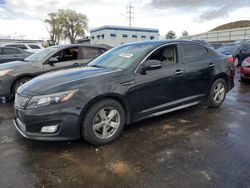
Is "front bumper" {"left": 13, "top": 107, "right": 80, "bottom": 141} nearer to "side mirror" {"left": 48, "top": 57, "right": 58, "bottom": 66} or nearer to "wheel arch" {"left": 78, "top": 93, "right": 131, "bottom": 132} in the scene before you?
"wheel arch" {"left": 78, "top": 93, "right": 131, "bottom": 132}

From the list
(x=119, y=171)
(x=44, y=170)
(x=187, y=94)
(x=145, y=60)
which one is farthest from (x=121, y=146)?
(x=187, y=94)

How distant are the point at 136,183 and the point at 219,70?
355cm

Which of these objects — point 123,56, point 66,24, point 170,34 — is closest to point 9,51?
point 123,56

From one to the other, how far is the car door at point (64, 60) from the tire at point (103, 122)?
326 cm

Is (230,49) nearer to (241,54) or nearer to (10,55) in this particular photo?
(241,54)

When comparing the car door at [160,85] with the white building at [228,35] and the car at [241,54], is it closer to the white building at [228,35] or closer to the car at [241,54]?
the car at [241,54]

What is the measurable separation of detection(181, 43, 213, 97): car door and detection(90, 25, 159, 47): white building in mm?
44892

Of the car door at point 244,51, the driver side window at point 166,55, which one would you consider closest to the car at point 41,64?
the driver side window at point 166,55

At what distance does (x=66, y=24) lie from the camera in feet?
189

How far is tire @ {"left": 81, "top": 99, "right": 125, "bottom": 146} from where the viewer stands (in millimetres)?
3169

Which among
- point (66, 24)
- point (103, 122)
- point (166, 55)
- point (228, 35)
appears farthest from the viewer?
point (66, 24)

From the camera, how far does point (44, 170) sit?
277 centimetres

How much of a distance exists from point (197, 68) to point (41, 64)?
4131 millimetres

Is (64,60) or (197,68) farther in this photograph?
(64,60)
